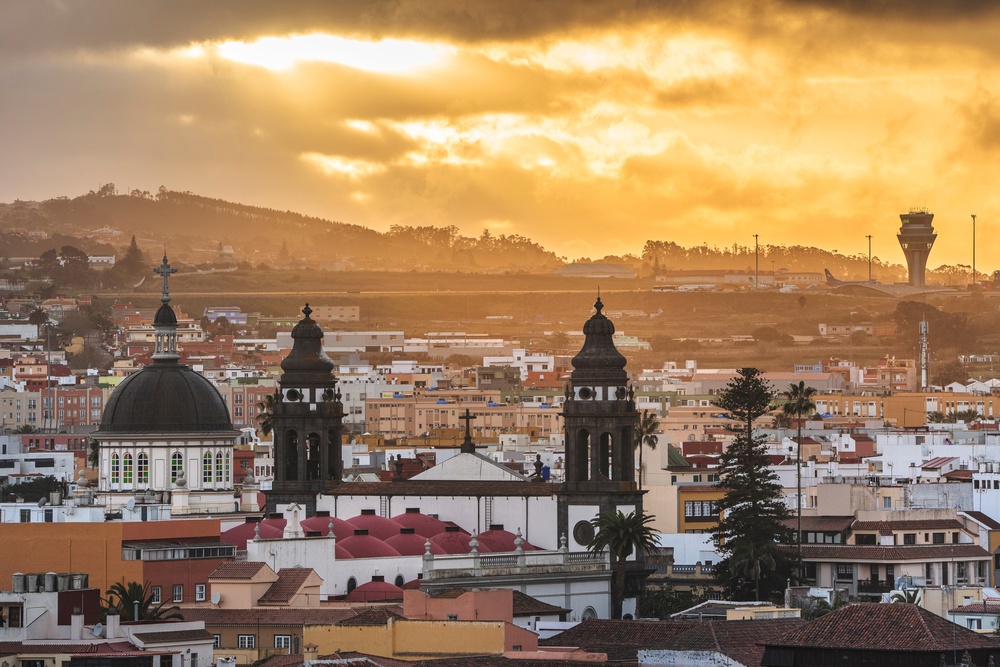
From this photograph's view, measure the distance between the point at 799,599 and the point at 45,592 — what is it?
26543mm

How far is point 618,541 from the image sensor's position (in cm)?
8075

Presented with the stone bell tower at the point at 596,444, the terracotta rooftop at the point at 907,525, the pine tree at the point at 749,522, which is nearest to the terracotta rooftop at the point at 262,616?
the stone bell tower at the point at 596,444

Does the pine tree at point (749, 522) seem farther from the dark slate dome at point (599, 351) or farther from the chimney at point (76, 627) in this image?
the chimney at point (76, 627)

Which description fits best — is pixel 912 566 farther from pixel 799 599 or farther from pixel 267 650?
pixel 267 650

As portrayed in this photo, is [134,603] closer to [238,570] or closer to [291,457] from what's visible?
[238,570]

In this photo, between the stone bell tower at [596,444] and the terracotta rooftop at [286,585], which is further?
the stone bell tower at [596,444]

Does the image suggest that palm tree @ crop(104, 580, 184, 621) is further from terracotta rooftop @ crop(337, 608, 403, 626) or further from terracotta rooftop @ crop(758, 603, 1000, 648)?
terracotta rooftop @ crop(758, 603, 1000, 648)

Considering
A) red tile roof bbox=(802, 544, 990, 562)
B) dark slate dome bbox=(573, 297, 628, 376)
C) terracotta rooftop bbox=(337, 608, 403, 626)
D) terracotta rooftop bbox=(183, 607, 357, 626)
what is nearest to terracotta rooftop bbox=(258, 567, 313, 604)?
terracotta rooftop bbox=(183, 607, 357, 626)

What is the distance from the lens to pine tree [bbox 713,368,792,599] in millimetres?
86812

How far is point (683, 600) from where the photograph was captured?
8675 centimetres

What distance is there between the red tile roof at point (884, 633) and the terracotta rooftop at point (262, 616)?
17203 mm

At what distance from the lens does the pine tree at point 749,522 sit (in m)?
86.8

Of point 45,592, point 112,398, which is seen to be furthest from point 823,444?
point 45,592

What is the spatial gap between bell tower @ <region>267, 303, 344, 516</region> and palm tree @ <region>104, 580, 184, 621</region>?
14135mm
